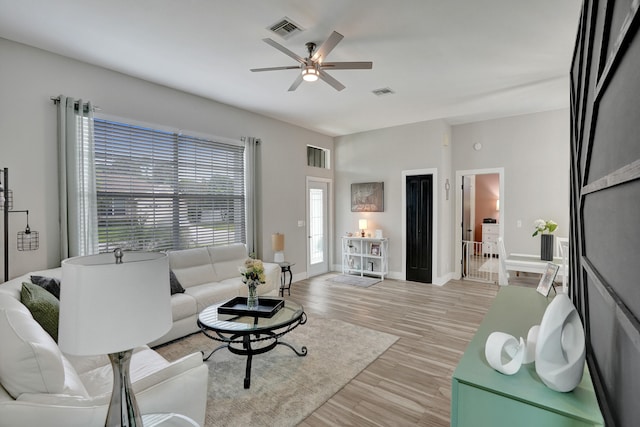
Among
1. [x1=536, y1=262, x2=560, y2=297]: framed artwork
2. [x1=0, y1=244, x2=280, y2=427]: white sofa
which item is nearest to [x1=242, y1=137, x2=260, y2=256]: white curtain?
[x1=0, y1=244, x2=280, y2=427]: white sofa

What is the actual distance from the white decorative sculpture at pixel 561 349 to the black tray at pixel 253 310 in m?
2.09

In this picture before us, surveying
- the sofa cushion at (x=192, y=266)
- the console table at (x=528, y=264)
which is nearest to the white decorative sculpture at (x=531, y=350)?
the console table at (x=528, y=264)

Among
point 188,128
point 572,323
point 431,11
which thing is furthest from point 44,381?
point 188,128

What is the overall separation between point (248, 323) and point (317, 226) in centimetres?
417

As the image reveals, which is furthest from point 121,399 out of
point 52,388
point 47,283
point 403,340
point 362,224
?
point 362,224

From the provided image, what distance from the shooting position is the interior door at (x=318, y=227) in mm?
6512

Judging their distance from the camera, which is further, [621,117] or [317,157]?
[317,157]

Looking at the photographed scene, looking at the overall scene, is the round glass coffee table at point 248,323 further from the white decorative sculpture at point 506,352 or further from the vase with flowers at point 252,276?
the white decorative sculpture at point 506,352

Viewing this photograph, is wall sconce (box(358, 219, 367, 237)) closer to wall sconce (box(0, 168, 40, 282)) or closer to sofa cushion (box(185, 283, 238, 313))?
sofa cushion (box(185, 283, 238, 313))

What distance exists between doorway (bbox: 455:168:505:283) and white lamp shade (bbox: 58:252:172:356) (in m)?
6.03

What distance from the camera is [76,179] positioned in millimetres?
3246

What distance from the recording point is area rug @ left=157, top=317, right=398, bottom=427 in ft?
7.19

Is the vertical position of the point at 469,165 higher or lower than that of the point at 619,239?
higher

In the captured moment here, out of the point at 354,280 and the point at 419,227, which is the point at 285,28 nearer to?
the point at 419,227
